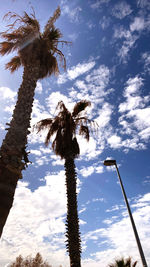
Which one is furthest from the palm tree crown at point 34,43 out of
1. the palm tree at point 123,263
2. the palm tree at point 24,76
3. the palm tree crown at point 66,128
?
the palm tree at point 123,263

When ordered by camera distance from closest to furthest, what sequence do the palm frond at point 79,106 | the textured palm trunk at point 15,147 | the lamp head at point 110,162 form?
the textured palm trunk at point 15,147 < the lamp head at point 110,162 < the palm frond at point 79,106

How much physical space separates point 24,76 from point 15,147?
3.16 metres

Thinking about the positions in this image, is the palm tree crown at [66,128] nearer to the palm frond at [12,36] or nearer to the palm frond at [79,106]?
the palm frond at [79,106]

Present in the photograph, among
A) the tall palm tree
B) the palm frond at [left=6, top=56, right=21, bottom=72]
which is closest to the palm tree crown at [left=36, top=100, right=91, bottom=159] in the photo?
the tall palm tree

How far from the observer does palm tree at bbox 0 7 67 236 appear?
4086 mm

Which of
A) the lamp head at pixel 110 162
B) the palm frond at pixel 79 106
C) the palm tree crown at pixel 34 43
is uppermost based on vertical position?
the palm frond at pixel 79 106

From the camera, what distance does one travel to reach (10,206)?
3938 millimetres

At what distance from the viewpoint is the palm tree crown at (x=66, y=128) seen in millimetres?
11578

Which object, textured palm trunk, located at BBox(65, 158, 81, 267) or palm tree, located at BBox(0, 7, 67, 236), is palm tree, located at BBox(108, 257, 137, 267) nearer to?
textured palm trunk, located at BBox(65, 158, 81, 267)

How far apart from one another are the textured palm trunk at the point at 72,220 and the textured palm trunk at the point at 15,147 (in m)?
5.75

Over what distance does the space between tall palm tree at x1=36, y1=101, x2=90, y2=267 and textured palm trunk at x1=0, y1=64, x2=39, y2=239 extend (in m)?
5.77

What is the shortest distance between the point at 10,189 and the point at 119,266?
1016 cm

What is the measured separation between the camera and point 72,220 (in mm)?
9109

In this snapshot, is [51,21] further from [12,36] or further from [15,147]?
[15,147]
